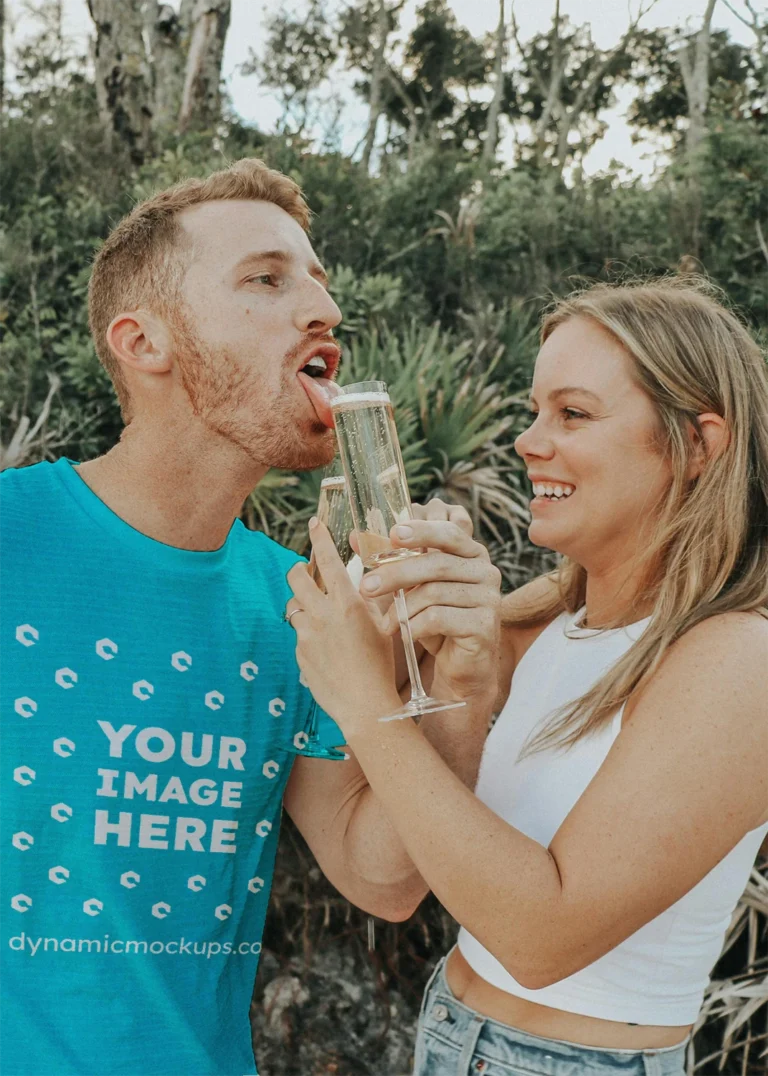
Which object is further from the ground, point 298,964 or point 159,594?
point 159,594

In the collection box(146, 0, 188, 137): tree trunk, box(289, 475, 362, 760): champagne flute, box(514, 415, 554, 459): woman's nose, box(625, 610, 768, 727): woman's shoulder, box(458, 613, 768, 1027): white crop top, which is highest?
box(146, 0, 188, 137): tree trunk

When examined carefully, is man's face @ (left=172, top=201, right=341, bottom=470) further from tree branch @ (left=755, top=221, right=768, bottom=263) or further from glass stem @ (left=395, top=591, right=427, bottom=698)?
tree branch @ (left=755, top=221, right=768, bottom=263)

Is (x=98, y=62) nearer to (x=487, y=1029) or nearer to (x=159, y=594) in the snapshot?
(x=159, y=594)

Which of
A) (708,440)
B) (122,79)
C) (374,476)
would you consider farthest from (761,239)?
(374,476)

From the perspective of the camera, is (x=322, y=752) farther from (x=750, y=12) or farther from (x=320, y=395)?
(x=750, y=12)

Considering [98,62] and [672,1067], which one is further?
[98,62]

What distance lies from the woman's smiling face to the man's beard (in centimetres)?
50

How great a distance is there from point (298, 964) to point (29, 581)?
2696 millimetres

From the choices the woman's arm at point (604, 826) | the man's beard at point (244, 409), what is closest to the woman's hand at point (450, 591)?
the woman's arm at point (604, 826)

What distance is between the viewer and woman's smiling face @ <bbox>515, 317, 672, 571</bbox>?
7.14ft

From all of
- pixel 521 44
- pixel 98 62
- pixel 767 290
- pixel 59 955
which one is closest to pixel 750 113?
pixel 767 290

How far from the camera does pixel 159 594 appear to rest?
212 cm

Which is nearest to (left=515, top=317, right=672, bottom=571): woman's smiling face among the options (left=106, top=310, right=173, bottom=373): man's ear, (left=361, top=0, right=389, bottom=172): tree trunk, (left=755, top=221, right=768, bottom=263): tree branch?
(left=106, top=310, right=173, bottom=373): man's ear

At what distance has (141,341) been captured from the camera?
92.0 inches
